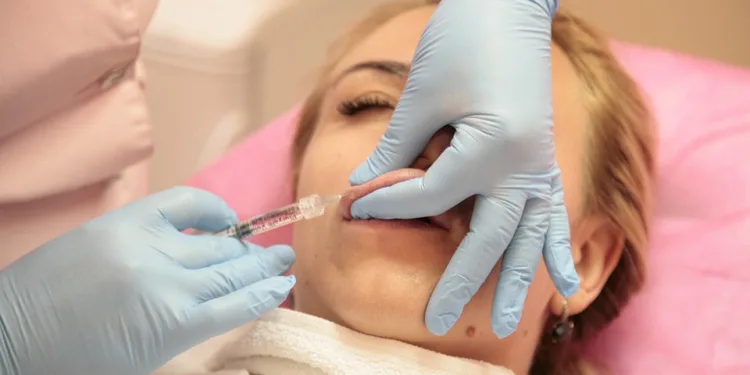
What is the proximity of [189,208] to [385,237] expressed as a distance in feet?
0.87

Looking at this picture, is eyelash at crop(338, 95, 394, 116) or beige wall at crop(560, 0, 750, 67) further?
beige wall at crop(560, 0, 750, 67)

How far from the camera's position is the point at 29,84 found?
1.11 m

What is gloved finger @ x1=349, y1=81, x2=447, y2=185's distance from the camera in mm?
976

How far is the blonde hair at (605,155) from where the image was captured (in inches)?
46.4

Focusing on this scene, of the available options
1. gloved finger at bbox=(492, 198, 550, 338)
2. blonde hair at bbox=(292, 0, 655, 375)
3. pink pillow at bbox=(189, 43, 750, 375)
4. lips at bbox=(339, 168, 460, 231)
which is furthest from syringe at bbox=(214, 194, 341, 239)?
pink pillow at bbox=(189, 43, 750, 375)

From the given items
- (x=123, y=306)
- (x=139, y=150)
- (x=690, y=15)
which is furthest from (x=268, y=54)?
(x=123, y=306)

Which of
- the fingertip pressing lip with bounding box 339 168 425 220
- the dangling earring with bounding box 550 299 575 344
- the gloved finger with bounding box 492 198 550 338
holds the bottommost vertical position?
the dangling earring with bounding box 550 299 575 344

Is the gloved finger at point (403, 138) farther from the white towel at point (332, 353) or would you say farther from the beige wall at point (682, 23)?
the beige wall at point (682, 23)

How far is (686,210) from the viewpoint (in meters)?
1.47

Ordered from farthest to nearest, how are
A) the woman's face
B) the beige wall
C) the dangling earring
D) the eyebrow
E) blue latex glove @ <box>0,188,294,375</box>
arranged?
the beige wall → the dangling earring → the eyebrow → the woman's face → blue latex glove @ <box>0,188,294,375</box>

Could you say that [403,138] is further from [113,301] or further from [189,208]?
[113,301]

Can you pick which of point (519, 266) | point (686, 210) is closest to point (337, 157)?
point (519, 266)

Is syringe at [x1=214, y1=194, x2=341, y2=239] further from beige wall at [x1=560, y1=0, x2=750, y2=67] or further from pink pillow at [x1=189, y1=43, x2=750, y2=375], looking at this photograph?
beige wall at [x1=560, y1=0, x2=750, y2=67]

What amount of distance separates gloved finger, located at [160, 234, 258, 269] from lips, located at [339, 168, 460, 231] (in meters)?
0.16
